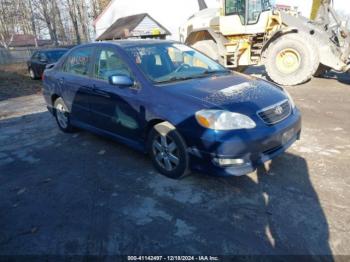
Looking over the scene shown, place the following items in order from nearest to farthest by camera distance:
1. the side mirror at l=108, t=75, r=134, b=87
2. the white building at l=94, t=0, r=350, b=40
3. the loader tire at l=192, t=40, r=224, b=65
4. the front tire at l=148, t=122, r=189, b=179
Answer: the front tire at l=148, t=122, r=189, b=179, the side mirror at l=108, t=75, r=134, b=87, the loader tire at l=192, t=40, r=224, b=65, the white building at l=94, t=0, r=350, b=40

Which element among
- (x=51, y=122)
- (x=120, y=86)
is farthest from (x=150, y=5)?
(x=120, y=86)

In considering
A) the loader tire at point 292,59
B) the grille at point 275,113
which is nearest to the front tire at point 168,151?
the grille at point 275,113

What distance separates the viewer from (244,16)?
30.0 ft

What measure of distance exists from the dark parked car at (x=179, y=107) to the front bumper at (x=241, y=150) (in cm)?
1

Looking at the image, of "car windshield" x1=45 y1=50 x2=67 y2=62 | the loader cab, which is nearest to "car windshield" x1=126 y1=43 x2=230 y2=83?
the loader cab

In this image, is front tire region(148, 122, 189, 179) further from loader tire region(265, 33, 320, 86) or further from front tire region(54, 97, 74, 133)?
loader tire region(265, 33, 320, 86)

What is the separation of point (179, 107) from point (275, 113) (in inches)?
43.2

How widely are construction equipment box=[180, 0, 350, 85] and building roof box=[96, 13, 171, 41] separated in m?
14.3

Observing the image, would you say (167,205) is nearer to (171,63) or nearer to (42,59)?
(171,63)

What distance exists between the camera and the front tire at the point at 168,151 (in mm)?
3207

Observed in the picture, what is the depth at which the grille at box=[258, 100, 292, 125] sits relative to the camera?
3059 millimetres

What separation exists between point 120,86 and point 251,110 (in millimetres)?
1708

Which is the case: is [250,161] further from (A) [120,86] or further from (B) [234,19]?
(B) [234,19]

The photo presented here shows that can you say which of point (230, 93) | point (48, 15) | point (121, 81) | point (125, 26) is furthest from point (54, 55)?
point (48, 15)
